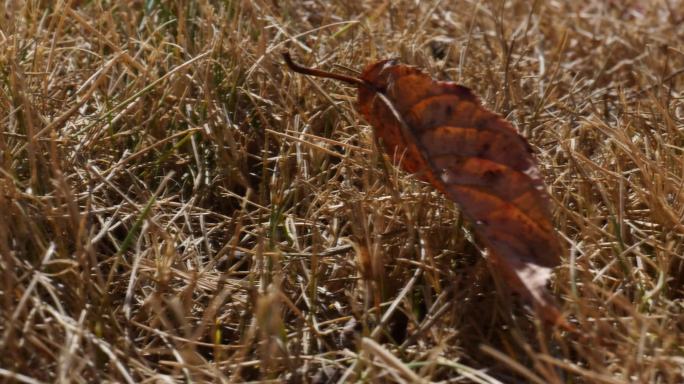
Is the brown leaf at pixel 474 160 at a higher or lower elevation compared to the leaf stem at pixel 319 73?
lower

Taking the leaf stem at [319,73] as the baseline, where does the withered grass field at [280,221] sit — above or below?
below

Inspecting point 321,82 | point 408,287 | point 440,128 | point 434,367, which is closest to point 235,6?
point 321,82

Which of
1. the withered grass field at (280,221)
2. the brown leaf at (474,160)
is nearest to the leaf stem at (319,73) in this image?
the brown leaf at (474,160)

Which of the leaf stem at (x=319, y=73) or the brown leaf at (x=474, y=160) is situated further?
the leaf stem at (x=319, y=73)

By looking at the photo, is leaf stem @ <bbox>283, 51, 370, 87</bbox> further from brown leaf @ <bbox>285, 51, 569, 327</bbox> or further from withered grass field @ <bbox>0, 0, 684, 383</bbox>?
withered grass field @ <bbox>0, 0, 684, 383</bbox>

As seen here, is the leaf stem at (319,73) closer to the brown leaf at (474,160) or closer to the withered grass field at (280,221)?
the brown leaf at (474,160)

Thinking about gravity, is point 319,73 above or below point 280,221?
above
